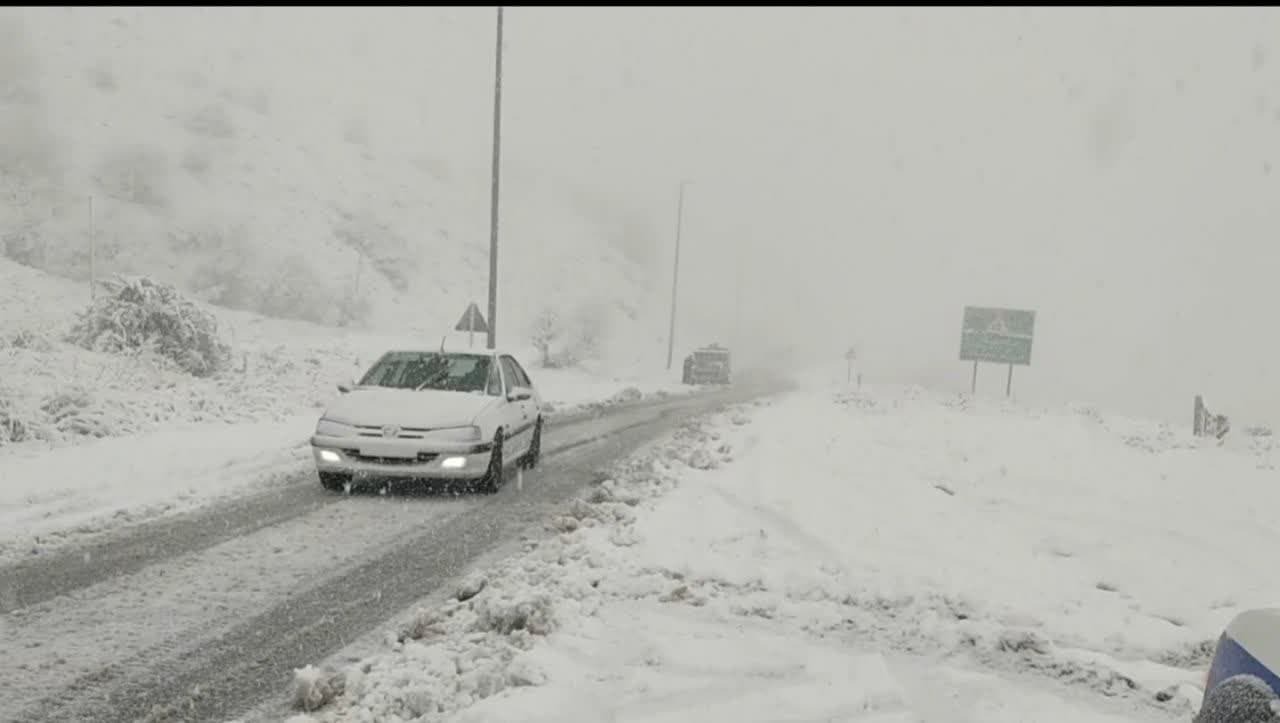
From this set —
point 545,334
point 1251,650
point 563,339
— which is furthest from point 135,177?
point 1251,650

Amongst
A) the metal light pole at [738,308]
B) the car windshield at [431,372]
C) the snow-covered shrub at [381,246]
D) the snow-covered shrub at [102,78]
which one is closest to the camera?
the car windshield at [431,372]

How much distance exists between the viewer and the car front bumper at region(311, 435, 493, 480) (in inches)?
344

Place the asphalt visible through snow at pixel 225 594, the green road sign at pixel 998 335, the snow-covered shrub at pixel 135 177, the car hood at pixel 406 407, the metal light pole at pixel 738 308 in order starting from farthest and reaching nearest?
the metal light pole at pixel 738 308 → the snow-covered shrub at pixel 135 177 → the green road sign at pixel 998 335 → the car hood at pixel 406 407 → the asphalt visible through snow at pixel 225 594

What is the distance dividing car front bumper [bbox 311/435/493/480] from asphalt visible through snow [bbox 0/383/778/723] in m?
0.29

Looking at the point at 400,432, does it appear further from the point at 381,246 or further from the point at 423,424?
the point at 381,246

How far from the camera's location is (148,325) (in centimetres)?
1659

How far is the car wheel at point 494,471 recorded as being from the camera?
936 cm

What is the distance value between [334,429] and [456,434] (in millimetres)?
1163

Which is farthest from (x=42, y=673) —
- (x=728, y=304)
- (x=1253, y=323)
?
(x=1253, y=323)

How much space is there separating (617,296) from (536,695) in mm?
62978

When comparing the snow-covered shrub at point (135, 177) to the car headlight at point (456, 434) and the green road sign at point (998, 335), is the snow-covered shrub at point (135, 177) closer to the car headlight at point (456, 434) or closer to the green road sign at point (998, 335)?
the green road sign at point (998, 335)

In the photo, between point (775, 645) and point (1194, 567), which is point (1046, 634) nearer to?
point (775, 645)

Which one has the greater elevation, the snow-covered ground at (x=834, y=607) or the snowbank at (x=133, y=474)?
the snow-covered ground at (x=834, y=607)

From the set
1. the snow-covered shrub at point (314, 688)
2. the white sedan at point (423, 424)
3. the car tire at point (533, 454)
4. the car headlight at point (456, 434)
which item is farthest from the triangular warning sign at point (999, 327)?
the snow-covered shrub at point (314, 688)
